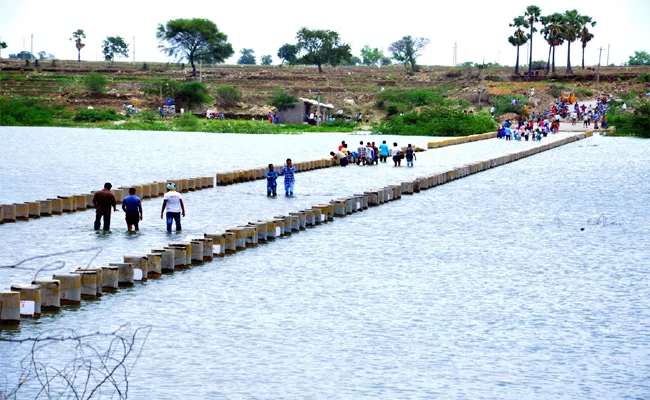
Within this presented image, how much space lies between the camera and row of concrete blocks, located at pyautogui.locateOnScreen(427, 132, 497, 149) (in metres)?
84.5

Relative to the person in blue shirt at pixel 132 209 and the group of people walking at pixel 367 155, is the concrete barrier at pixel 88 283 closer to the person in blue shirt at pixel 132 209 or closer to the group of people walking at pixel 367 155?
the person in blue shirt at pixel 132 209

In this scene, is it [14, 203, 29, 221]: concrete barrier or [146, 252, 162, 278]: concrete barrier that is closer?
[146, 252, 162, 278]: concrete barrier

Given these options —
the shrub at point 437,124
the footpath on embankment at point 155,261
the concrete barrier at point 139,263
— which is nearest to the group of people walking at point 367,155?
the footpath on embankment at point 155,261

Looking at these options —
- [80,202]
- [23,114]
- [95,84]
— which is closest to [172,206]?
[80,202]

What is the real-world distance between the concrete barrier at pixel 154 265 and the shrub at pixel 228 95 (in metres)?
103

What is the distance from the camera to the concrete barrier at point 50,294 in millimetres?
21703

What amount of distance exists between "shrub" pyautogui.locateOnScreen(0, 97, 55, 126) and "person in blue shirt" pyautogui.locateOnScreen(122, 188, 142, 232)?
275 ft

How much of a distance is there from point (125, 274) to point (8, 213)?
1185cm

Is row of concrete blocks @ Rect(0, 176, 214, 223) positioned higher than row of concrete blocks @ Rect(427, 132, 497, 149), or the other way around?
row of concrete blocks @ Rect(427, 132, 497, 149)

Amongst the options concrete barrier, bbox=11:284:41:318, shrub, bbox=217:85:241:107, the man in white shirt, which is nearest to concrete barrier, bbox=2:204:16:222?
the man in white shirt

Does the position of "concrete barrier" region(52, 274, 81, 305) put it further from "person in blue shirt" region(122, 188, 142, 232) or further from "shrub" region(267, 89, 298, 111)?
"shrub" region(267, 89, 298, 111)

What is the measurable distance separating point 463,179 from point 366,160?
7.15 metres

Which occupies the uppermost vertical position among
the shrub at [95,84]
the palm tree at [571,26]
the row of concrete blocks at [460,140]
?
the palm tree at [571,26]

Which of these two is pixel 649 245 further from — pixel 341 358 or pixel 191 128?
pixel 191 128
